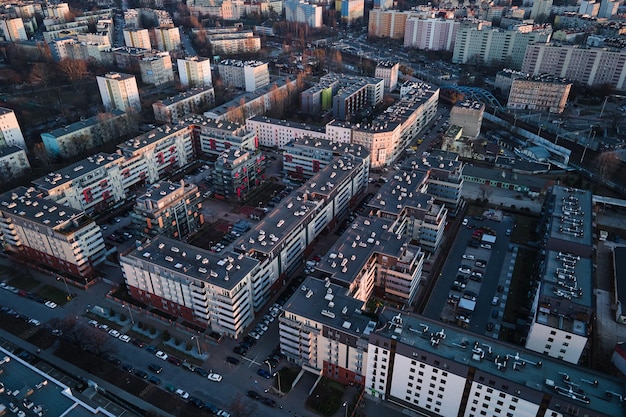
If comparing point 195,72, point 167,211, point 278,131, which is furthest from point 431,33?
point 167,211

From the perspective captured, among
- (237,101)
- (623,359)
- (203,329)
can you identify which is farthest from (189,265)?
(237,101)

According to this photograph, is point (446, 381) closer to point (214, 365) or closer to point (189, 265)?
point (214, 365)

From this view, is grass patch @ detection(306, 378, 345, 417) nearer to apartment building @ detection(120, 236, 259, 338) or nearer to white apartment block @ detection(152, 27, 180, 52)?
apartment building @ detection(120, 236, 259, 338)

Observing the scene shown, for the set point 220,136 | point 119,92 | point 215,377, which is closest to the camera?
point 215,377

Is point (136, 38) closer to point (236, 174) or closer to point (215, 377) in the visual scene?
point (236, 174)

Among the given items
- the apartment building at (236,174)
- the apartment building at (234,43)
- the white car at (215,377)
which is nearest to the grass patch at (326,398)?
the white car at (215,377)

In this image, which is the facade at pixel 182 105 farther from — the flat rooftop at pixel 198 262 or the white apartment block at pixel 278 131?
the flat rooftop at pixel 198 262

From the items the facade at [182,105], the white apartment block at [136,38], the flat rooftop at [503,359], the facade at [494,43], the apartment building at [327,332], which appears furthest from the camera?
the white apartment block at [136,38]
